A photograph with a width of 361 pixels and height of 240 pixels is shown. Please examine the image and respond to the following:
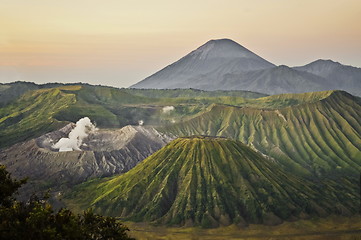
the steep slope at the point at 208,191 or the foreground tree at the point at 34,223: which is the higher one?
the foreground tree at the point at 34,223

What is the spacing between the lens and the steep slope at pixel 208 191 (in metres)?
148

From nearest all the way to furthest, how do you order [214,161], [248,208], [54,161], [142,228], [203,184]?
1. [142,228]
2. [248,208]
3. [203,184]
4. [214,161]
5. [54,161]

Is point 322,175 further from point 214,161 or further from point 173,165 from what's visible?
point 173,165

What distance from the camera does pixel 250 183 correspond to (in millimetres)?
164125

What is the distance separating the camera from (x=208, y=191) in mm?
157625

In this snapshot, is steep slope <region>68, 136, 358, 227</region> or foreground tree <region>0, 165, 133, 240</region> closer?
foreground tree <region>0, 165, 133, 240</region>

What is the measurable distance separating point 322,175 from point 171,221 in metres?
95.1

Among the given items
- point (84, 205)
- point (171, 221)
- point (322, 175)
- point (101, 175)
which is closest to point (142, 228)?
point (171, 221)

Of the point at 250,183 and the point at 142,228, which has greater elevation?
the point at 250,183

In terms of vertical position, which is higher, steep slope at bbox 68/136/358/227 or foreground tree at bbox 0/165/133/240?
foreground tree at bbox 0/165/133/240

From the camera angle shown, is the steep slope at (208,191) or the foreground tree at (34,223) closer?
the foreground tree at (34,223)

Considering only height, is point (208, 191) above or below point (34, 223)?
below

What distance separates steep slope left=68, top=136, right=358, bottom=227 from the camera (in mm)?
147500

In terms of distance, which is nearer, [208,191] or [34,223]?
[34,223]
